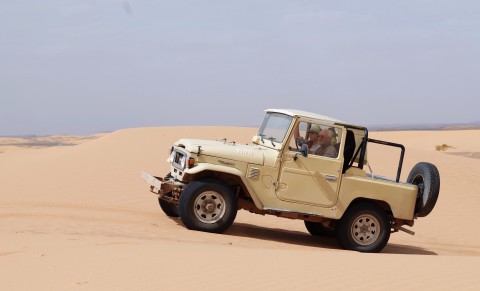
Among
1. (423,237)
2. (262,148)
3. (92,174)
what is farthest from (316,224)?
(92,174)

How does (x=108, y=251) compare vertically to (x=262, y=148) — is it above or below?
below

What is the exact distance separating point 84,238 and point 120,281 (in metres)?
2.48

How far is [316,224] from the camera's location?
39.8 feet

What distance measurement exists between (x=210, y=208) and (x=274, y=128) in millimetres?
1619

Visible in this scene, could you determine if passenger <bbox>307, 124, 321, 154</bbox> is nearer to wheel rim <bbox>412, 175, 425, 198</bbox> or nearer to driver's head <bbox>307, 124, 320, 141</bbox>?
driver's head <bbox>307, 124, 320, 141</bbox>

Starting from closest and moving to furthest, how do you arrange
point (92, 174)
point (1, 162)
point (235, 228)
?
point (235, 228)
point (92, 174)
point (1, 162)

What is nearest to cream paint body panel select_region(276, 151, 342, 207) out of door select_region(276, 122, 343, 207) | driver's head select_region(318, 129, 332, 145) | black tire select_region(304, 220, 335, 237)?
door select_region(276, 122, 343, 207)

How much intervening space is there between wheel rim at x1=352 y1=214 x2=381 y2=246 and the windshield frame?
1696 millimetres

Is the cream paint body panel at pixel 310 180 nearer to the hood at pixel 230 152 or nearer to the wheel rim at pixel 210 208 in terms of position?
the hood at pixel 230 152

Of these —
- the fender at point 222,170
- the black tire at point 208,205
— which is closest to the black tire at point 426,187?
the fender at point 222,170

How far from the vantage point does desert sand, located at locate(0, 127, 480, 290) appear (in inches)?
258

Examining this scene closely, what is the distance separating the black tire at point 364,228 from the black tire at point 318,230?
1.35m

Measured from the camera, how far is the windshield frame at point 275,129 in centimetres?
1038

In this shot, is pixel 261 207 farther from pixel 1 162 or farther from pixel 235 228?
pixel 1 162
